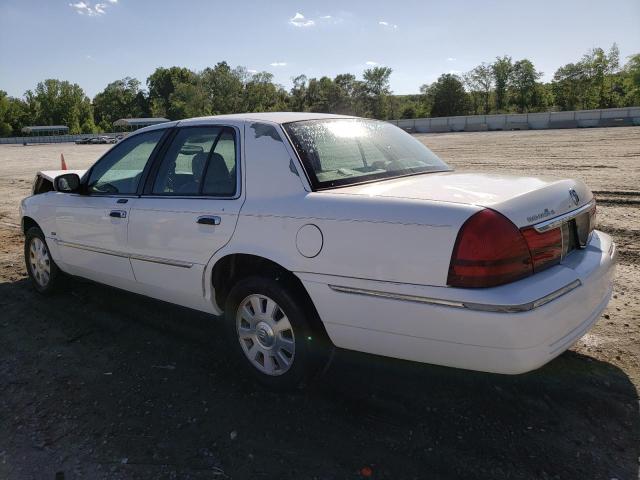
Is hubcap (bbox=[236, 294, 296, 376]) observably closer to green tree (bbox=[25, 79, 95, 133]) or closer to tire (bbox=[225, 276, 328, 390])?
tire (bbox=[225, 276, 328, 390])

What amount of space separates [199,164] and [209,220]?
55 cm

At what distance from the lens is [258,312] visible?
3236 mm

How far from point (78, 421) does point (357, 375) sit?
5.65ft

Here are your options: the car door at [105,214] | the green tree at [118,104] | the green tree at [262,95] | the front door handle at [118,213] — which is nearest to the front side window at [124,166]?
the car door at [105,214]

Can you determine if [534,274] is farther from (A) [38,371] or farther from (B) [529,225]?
(A) [38,371]

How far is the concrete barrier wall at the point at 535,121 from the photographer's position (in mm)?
42375

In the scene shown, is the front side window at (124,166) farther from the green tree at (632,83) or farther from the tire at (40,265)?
the green tree at (632,83)

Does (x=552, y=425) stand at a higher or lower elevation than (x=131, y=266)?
lower

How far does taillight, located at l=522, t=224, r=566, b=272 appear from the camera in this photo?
2512 millimetres

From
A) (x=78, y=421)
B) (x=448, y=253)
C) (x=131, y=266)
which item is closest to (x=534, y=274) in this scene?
(x=448, y=253)

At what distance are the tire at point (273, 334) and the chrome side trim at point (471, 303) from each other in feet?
1.23

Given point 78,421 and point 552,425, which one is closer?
point 552,425

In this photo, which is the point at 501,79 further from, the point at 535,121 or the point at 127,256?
the point at 127,256

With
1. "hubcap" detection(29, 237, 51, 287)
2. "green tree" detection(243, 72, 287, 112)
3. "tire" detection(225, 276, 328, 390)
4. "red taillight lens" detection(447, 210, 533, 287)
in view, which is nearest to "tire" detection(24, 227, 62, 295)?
"hubcap" detection(29, 237, 51, 287)
